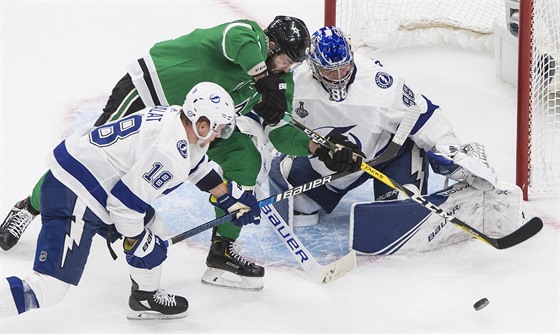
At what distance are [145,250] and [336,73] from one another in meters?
1.01

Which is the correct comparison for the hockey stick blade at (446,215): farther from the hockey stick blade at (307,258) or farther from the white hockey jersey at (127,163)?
the white hockey jersey at (127,163)

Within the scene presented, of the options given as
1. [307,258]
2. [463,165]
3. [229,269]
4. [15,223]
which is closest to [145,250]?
[229,269]

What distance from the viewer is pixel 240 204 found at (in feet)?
12.7

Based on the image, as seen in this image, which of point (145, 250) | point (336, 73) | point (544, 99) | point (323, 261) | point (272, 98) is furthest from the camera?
point (544, 99)

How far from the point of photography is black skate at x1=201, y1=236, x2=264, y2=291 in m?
4.02

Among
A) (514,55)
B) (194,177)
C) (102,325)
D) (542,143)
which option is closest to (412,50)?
(514,55)

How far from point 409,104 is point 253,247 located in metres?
0.80

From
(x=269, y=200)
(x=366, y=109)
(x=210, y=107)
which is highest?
(x=210, y=107)

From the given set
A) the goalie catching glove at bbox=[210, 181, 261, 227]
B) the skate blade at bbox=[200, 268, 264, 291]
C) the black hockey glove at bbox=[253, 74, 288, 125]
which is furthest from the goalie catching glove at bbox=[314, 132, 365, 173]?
the skate blade at bbox=[200, 268, 264, 291]

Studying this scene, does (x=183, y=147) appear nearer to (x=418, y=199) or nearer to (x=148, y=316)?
(x=148, y=316)

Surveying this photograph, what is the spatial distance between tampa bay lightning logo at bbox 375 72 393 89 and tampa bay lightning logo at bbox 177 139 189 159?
1.02m

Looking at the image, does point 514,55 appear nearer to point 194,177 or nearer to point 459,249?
point 459,249

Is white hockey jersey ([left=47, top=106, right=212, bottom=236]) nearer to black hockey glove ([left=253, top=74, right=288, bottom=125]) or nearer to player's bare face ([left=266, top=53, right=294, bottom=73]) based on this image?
black hockey glove ([left=253, top=74, right=288, bottom=125])

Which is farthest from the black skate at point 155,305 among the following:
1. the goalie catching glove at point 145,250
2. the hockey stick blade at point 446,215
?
the hockey stick blade at point 446,215
